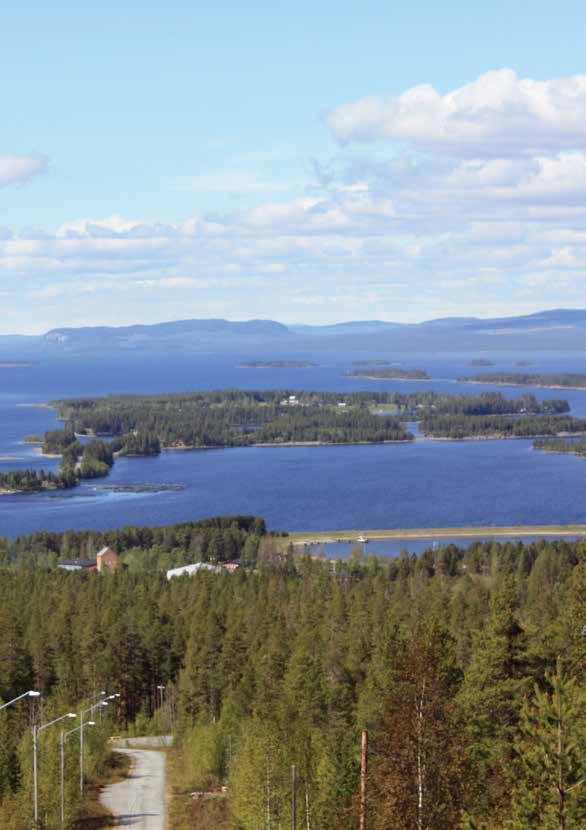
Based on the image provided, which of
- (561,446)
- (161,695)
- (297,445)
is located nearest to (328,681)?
(161,695)

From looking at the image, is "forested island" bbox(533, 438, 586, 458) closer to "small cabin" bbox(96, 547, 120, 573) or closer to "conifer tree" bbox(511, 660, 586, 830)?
"small cabin" bbox(96, 547, 120, 573)

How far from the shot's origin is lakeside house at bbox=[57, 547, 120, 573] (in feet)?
242

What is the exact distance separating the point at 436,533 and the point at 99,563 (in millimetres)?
30157

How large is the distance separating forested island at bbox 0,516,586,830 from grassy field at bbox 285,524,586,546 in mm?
16773

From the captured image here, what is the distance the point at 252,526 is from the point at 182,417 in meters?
99.8

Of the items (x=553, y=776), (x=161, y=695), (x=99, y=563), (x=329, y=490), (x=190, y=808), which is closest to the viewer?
(x=553, y=776)

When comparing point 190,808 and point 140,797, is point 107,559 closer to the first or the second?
point 140,797

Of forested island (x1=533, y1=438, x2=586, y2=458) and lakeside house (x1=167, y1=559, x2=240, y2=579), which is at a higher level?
forested island (x1=533, y1=438, x2=586, y2=458)

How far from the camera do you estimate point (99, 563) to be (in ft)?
244

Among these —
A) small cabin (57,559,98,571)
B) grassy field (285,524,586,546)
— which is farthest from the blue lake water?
small cabin (57,559,98,571)

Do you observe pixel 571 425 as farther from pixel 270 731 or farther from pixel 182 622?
pixel 270 731

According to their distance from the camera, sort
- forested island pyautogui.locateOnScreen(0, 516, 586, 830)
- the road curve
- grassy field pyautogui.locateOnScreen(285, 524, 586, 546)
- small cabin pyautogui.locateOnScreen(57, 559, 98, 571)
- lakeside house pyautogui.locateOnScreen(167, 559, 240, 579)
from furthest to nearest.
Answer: grassy field pyautogui.locateOnScreen(285, 524, 586, 546)
small cabin pyautogui.locateOnScreen(57, 559, 98, 571)
lakeside house pyautogui.locateOnScreen(167, 559, 240, 579)
the road curve
forested island pyautogui.locateOnScreen(0, 516, 586, 830)

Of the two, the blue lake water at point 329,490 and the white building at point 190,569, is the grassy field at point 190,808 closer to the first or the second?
the white building at point 190,569

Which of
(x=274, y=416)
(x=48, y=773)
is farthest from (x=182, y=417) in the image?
(x=48, y=773)
